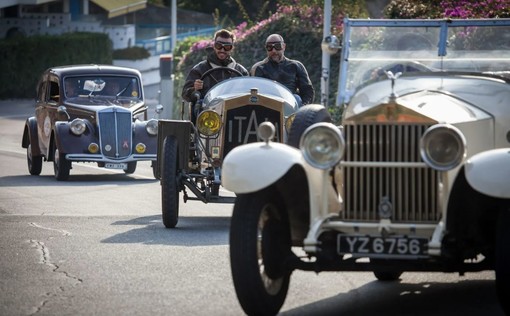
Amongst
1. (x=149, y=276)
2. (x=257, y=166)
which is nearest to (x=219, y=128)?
(x=149, y=276)

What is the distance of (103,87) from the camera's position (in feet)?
69.7

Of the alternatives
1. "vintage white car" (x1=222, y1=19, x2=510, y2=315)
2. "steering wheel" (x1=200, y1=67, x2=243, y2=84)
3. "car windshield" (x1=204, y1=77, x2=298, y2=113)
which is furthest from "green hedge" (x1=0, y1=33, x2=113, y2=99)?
"vintage white car" (x1=222, y1=19, x2=510, y2=315)

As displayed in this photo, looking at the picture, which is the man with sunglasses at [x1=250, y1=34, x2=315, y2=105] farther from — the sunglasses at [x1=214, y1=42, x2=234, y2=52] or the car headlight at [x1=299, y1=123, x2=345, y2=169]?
the car headlight at [x1=299, y1=123, x2=345, y2=169]

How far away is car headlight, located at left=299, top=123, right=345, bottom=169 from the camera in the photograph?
8.22m

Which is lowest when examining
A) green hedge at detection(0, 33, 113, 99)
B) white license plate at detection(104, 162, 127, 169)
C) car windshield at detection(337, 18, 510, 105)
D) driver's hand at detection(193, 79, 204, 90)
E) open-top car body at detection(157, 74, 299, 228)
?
green hedge at detection(0, 33, 113, 99)

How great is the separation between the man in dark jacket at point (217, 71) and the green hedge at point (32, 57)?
Result: 29442mm

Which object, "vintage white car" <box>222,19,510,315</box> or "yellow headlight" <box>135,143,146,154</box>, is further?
"yellow headlight" <box>135,143,146,154</box>

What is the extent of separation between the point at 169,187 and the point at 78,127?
7.01 metres

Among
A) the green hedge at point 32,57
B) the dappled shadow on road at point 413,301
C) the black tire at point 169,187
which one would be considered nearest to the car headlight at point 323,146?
the dappled shadow on road at point 413,301

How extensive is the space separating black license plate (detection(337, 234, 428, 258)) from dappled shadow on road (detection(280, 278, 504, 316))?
690 mm

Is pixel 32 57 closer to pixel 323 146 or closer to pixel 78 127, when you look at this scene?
pixel 78 127

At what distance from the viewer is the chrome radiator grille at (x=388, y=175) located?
27.0ft

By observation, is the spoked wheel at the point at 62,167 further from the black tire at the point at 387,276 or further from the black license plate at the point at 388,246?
the black license plate at the point at 388,246

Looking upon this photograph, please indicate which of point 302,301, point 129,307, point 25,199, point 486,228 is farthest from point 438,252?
point 25,199
